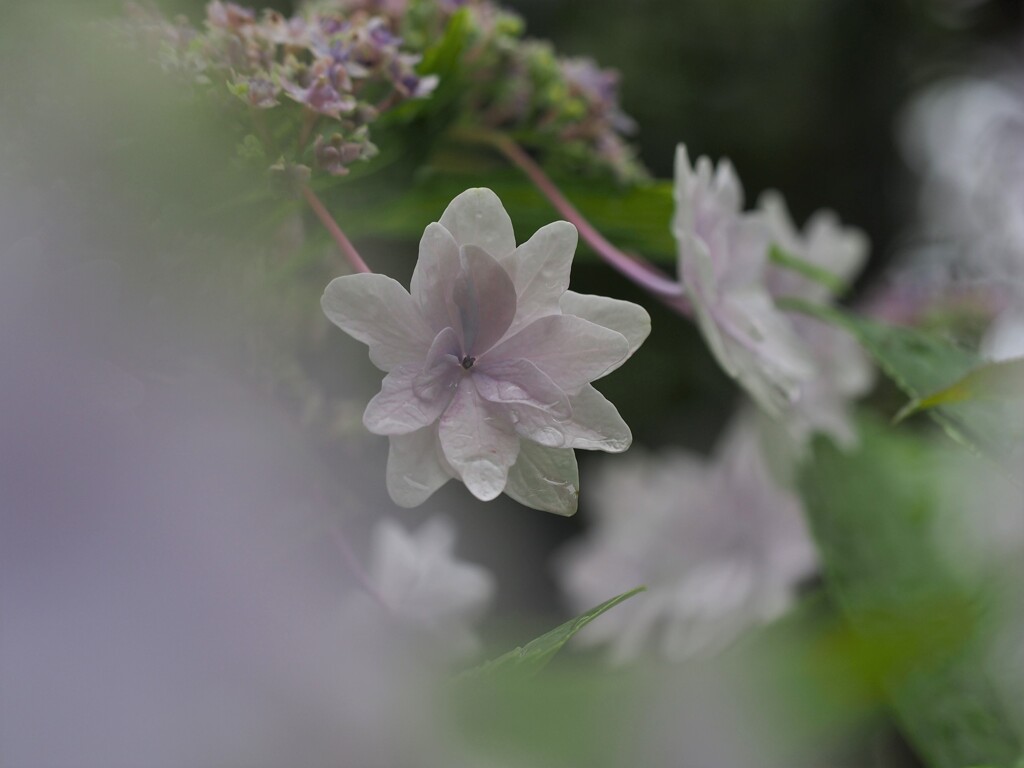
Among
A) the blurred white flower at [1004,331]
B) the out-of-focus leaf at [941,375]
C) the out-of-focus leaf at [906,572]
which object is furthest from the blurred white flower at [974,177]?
the out-of-focus leaf at [941,375]

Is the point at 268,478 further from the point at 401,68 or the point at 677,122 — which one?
the point at 677,122

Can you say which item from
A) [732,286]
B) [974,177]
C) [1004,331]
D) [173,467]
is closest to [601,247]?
[732,286]

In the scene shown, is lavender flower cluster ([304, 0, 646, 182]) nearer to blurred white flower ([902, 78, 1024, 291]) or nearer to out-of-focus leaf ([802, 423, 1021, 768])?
out-of-focus leaf ([802, 423, 1021, 768])

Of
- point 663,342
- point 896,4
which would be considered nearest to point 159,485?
point 663,342

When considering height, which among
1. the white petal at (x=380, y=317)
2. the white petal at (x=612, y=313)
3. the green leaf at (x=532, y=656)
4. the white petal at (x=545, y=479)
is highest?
the white petal at (x=380, y=317)

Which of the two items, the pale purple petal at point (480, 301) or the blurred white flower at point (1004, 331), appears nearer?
the pale purple petal at point (480, 301)

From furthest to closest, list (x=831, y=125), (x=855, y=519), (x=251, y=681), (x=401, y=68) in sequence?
(x=831, y=125) → (x=855, y=519) → (x=401, y=68) → (x=251, y=681)

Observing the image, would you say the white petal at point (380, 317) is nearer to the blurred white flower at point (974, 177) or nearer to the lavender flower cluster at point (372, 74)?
the lavender flower cluster at point (372, 74)
